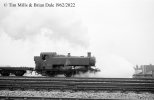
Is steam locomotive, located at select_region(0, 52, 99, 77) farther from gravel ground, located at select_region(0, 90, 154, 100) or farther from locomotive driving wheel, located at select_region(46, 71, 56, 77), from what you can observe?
gravel ground, located at select_region(0, 90, 154, 100)

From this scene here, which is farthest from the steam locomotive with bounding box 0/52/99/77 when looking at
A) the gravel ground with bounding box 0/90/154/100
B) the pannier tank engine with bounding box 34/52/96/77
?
the gravel ground with bounding box 0/90/154/100

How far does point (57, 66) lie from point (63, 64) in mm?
780

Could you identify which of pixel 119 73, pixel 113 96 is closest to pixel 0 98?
pixel 113 96

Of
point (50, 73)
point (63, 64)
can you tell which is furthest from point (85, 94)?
point (50, 73)

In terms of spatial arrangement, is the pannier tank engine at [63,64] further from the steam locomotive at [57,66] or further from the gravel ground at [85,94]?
the gravel ground at [85,94]

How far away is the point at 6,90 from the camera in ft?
42.5

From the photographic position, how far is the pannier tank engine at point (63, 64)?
22.3m

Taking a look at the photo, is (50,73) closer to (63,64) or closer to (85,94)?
(63,64)

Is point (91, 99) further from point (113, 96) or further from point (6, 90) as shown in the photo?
point (6, 90)

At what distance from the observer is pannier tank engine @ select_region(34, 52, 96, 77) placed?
2231 cm

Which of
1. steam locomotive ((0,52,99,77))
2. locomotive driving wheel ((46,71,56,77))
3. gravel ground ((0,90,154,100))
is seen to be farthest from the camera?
locomotive driving wheel ((46,71,56,77))

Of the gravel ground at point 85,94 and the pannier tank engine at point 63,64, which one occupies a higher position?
the pannier tank engine at point 63,64

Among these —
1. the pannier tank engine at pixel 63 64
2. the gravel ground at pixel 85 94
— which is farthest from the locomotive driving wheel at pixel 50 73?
the gravel ground at pixel 85 94

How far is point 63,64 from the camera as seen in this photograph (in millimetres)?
22859
